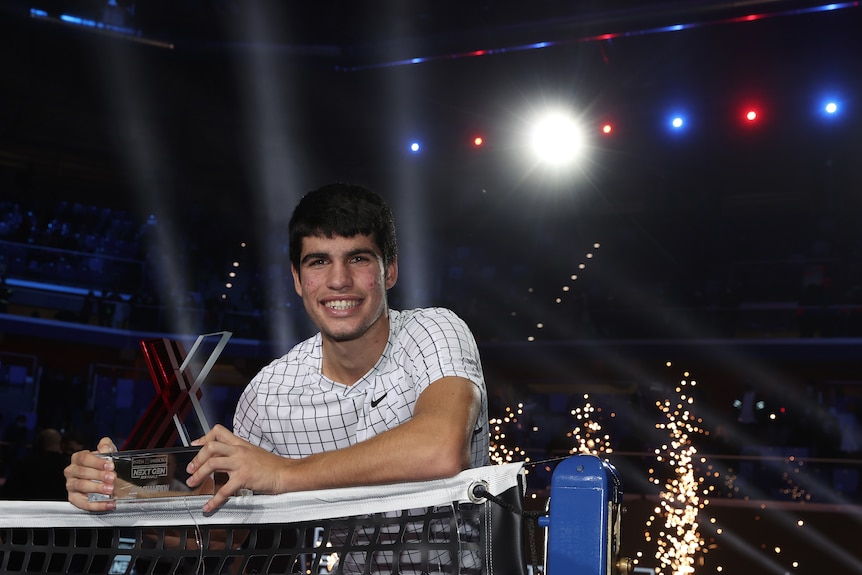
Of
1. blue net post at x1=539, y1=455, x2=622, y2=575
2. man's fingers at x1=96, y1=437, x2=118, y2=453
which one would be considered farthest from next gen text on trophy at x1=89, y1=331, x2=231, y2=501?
blue net post at x1=539, y1=455, x2=622, y2=575

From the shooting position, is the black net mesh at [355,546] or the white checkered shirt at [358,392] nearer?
the black net mesh at [355,546]

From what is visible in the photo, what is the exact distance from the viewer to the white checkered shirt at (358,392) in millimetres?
1631

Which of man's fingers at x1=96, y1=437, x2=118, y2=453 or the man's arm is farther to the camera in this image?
man's fingers at x1=96, y1=437, x2=118, y2=453

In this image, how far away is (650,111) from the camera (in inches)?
493

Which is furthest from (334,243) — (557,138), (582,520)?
(557,138)

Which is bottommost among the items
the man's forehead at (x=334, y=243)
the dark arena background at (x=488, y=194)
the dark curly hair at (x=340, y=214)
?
the man's forehead at (x=334, y=243)

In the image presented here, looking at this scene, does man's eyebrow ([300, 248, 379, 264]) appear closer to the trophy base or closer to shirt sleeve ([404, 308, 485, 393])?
shirt sleeve ([404, 308, 485, 393])

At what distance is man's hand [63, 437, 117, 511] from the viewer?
141cm

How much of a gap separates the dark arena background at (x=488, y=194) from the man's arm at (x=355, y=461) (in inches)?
335

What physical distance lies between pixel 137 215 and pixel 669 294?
8.84m

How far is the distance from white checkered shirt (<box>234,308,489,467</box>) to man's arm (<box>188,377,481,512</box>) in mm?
244

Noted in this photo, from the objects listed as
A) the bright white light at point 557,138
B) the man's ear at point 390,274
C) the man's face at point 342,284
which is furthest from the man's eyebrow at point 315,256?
the bright white light at point 557,138

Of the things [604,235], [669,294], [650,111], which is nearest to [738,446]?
[669,294]

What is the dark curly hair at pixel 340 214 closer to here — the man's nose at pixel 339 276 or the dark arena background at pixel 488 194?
the man's nose at pixel 339 276
